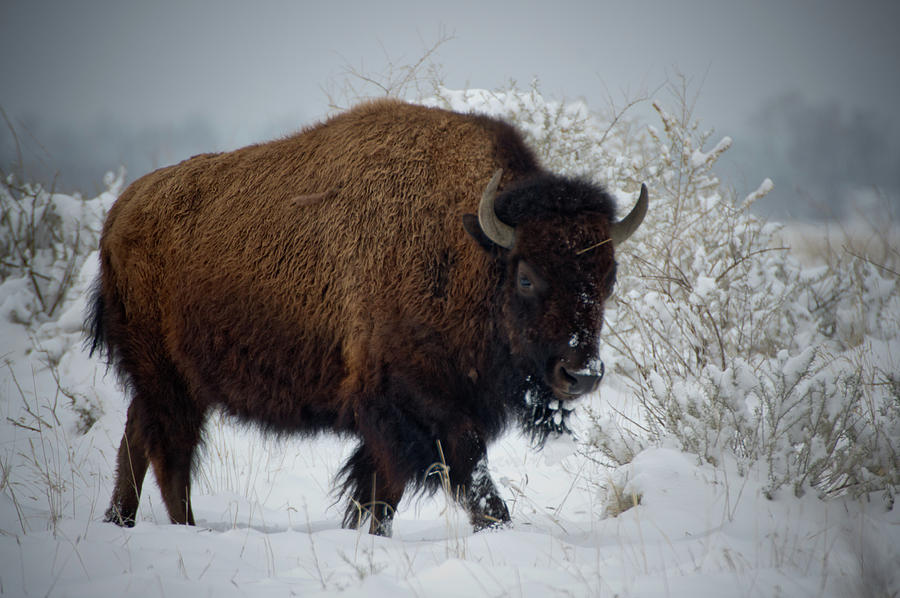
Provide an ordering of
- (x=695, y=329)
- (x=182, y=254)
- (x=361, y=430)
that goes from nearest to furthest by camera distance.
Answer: (x=361, y=430), (x=182, y=254), (x=695, y=329)

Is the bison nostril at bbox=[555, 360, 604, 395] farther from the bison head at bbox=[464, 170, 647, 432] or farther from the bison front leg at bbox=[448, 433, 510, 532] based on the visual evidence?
the bison front leg at bbox=[448, 433, 510, 532]

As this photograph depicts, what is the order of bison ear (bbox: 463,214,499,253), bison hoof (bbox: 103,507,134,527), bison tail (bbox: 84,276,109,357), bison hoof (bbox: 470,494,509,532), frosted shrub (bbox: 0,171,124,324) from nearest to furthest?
bison hoof (bbox: 470,494,509,532) < bison ear (bbox: 463,214,499,253) < bison hoof (bbox: 103,507,134,527) < bison tail (bbox: 84,276,109,357) < frosted shrub (bbox: 0,171,124,324)

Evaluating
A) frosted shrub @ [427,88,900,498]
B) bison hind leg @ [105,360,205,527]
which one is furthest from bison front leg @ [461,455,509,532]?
bison hind leg @ [105,360,205,527]

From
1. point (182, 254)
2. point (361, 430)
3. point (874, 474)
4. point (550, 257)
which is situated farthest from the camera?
point (182, 254)

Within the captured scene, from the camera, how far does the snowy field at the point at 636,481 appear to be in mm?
2402

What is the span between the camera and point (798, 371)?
3.28 metres

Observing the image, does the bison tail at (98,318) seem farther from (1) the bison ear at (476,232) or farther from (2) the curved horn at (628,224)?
(2) the curved horn at (628,224)

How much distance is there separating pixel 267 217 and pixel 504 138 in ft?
5.30

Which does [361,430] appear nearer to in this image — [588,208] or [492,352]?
[492,352]

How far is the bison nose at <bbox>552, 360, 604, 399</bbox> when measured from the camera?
10.5ft

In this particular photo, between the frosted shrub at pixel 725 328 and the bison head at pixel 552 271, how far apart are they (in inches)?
30.6

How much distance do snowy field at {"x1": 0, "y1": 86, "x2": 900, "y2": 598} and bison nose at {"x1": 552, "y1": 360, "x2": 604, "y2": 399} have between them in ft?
1.81

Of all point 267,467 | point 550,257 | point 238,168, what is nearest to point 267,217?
point 238,168

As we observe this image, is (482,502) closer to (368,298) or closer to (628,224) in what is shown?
(368,298)
